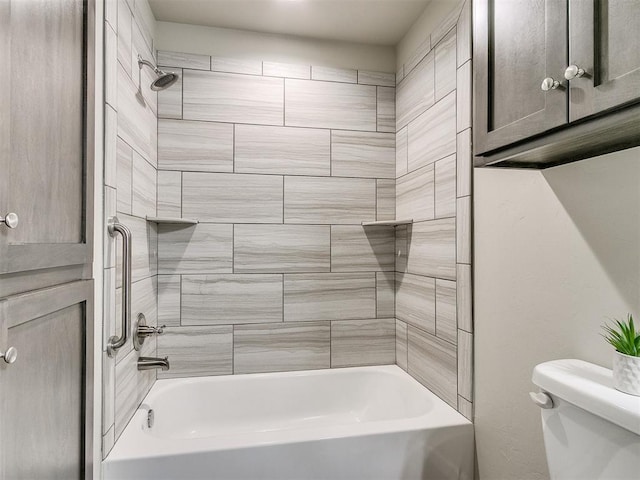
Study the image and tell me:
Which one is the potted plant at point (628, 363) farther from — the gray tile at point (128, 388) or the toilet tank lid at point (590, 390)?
the gray tile at point (128, 388)

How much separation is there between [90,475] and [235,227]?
1391mm

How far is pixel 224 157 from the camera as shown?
234 centimetres

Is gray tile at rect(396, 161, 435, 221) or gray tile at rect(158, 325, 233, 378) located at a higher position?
gray tile at rect(396, 161, 435, 221)

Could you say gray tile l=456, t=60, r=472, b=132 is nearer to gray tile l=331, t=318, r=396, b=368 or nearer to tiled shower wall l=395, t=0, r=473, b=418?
tiled shower wall l=395, t=0, r=473, b=418

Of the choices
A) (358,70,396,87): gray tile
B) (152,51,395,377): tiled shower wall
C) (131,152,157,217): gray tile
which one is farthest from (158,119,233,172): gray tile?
(358,70,396,87): gray tile

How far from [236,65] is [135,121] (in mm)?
825

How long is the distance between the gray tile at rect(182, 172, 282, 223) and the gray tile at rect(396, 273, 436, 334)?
877 millimetres

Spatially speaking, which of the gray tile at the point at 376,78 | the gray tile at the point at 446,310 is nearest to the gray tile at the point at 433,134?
the gray tile at the point at 376,78

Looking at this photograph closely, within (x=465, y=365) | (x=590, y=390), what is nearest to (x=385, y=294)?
(x=465, y=365)

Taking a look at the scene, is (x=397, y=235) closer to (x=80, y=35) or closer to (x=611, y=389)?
(x=611, y=389)

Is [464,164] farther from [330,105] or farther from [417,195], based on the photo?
[330,105]

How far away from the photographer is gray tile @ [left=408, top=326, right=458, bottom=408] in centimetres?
185

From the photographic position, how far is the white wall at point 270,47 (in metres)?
2.29

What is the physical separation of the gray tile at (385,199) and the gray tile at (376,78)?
641 mm
